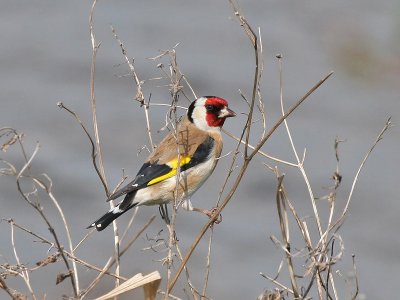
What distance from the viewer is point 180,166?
5297mm

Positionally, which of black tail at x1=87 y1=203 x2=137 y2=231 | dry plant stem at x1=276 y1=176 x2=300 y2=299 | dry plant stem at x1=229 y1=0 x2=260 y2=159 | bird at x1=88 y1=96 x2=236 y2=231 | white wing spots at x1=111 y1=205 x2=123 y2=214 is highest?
dry plant stem at x1=229 y1=0 x2=260 y2=159

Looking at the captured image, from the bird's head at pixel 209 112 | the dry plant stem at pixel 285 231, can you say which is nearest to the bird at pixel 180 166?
the bird's head at pixel 209 112

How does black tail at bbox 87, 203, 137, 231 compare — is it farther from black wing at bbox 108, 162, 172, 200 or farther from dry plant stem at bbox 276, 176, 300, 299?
dry plant stem at bbox 276, 176, 300, 299

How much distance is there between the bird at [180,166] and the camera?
Result: 5516 millimetres

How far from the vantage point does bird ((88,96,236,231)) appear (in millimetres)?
5516

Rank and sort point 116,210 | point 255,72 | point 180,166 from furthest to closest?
point 180,166 → point 116,210 → point 255,72

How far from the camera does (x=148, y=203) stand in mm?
5648

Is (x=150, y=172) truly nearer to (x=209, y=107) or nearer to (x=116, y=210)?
(x=116, y=210)

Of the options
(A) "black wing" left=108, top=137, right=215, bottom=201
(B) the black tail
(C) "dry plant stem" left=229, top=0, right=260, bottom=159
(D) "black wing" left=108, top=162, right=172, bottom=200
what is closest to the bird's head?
(A) "black wing" left=108, top=137, right=215, bottom=201

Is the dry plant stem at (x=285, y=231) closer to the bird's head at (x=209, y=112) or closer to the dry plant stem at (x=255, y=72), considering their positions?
the dry plant stem at (x=255, y=72)

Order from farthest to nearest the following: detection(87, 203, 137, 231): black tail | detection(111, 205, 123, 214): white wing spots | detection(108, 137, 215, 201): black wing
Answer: detection(108, 137, 215, 201): black wing → detection(111, 205, 123, 214): white wing spots → detection(87, 203, 137, 231): black tail

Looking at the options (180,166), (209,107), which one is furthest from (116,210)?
(209,107)

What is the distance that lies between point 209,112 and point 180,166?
0.83 m

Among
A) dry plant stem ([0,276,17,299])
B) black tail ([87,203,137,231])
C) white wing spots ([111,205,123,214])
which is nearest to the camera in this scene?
dry plant stem ([0,276,17,299])
